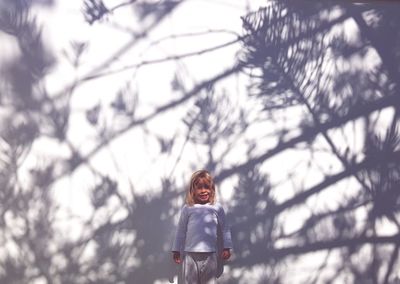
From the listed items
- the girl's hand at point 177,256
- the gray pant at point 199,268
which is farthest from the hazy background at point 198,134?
the gray pant at point 199,268

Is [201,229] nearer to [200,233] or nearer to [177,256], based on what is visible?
[200,233]

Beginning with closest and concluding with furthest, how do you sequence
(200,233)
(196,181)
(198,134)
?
(200,233) → (196,181) → (198,134)

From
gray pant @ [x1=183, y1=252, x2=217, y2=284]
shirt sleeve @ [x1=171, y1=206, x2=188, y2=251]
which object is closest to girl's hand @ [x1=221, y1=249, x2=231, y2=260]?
gray pant @ [x1=183, y1=252, x2=217, y2=284]

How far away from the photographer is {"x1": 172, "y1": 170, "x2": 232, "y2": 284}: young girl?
12.0 ft

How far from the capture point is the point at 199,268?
145 inches

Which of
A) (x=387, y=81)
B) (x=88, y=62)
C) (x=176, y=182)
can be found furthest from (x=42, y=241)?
(x=387, y=81)

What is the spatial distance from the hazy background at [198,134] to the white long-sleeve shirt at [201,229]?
15 cm

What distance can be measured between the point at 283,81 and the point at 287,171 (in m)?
0.73

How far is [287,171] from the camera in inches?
158

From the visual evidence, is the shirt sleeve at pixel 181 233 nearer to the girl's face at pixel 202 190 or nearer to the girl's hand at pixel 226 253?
the girl's face at pixel 202 190

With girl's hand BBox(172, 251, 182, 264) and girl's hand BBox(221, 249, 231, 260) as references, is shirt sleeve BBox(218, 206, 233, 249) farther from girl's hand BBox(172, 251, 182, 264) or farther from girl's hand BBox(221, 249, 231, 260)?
girl's hand BBox(172, 251, 182, 264)

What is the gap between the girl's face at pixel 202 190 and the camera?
3746 millimetres

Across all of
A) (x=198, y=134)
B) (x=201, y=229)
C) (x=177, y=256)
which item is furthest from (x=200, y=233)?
(x=198, y=134)

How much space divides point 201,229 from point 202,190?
0.29 metres
